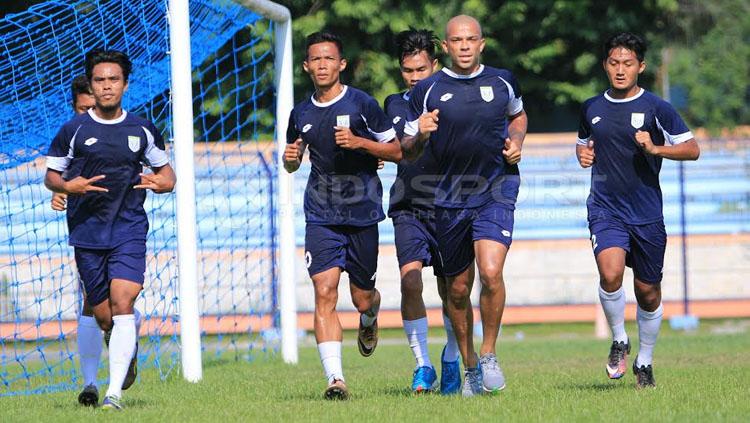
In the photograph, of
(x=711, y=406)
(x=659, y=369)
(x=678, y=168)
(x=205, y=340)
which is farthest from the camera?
(x=678, y=168)

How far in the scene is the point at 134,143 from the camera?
26.1 ft

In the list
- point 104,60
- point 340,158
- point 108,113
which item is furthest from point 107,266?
point 340,158

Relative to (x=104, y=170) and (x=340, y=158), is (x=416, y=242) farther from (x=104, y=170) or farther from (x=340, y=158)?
(x=104, y=170)

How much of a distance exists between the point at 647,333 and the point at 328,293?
2.37 metres

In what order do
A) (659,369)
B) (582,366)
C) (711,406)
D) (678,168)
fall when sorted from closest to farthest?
(711,406) → (659,369) → (582,366) → (678,168)

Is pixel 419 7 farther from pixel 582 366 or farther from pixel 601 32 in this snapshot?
pixel 582 366

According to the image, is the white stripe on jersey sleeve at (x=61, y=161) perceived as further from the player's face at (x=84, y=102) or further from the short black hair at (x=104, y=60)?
the player's face at (x=84, y=102)

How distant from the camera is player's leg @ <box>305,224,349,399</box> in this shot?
7.90 m

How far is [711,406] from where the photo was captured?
23.8 ft

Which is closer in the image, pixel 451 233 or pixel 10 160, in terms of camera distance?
pixel 451 233

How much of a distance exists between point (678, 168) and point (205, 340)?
7.88 m

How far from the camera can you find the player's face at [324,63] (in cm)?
812

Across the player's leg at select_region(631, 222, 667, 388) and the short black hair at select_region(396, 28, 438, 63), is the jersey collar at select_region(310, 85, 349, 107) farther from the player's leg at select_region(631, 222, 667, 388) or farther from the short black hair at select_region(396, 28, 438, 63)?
the player's leg at select_region(631, 222, 667, 388)

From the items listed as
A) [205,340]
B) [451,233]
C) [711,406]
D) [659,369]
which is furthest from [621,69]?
[205,340]
